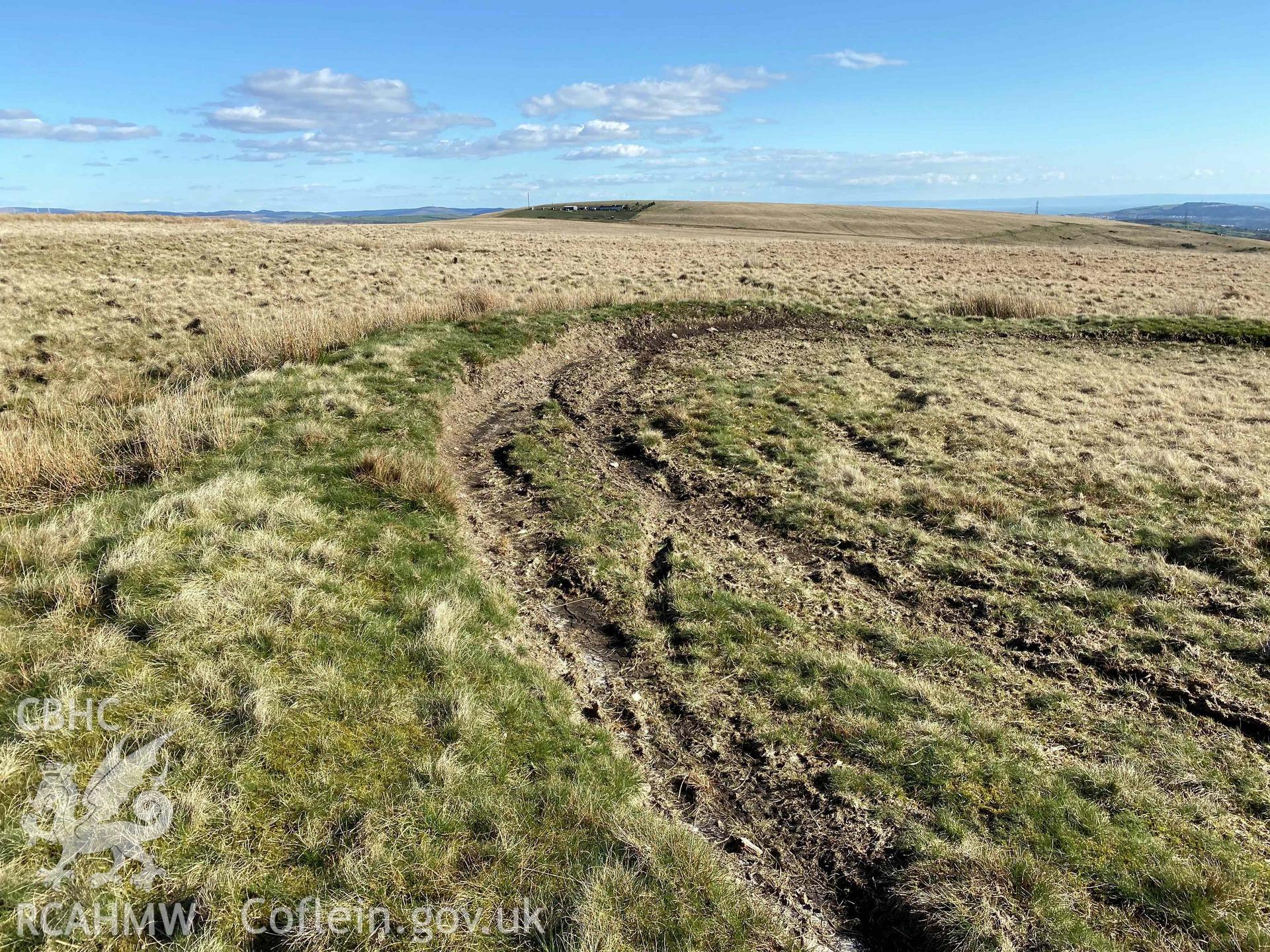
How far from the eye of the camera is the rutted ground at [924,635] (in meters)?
4.21

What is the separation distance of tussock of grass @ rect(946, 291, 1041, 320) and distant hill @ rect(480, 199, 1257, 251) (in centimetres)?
5282

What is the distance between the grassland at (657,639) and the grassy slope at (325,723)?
0.03m

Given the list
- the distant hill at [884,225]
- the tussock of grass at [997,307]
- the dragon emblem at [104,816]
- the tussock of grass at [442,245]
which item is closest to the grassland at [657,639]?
the dragon emblem at [104,816]

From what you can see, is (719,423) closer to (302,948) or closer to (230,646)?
(230,646)

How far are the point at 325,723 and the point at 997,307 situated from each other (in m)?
28.2

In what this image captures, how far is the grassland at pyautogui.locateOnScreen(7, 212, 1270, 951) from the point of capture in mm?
3924

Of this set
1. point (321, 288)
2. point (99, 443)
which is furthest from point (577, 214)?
point (99, 443)

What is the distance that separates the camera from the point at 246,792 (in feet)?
13.1

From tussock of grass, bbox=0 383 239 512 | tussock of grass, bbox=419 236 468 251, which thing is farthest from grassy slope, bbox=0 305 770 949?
tussock of grass, bbox=419 236 468 251

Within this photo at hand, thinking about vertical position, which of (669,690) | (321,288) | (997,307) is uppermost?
(321,288)

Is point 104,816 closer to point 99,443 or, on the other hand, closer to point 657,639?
point 657,639

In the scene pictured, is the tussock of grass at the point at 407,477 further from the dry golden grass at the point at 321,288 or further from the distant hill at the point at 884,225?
the distant hill at the point at 884,225

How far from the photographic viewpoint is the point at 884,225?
8962cm

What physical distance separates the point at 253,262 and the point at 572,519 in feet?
105
